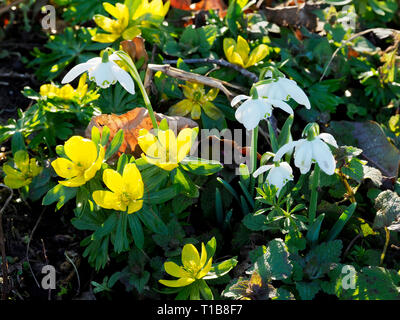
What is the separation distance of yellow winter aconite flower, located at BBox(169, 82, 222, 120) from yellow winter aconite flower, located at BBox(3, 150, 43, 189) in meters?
0.64

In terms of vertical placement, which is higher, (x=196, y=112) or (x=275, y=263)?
(x=196, y=112)

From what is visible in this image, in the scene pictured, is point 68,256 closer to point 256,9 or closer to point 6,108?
point 6,108

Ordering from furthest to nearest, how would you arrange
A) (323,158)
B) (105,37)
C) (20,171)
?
1. (105,37)
2. (20,171)
3. (323,158)

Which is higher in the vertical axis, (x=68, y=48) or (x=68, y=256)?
(x=68, y=48)

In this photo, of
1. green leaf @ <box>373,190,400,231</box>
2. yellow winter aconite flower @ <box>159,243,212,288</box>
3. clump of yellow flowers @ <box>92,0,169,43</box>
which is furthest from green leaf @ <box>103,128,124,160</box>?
green leaf @ <box>373,190,400,231</box>

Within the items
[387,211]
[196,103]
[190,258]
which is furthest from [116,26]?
[387,211]

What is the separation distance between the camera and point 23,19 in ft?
9.48

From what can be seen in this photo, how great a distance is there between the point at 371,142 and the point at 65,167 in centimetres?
137

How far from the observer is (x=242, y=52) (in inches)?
86.3

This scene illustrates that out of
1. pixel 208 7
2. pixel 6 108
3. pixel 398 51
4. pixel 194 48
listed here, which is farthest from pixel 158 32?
pixel 398 51

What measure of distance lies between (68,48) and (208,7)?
2.69 feet

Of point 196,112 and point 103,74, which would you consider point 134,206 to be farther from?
point 196,112

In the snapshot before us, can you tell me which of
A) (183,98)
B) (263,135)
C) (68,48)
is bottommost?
(263,135)

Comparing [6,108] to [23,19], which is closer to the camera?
[6,108]
